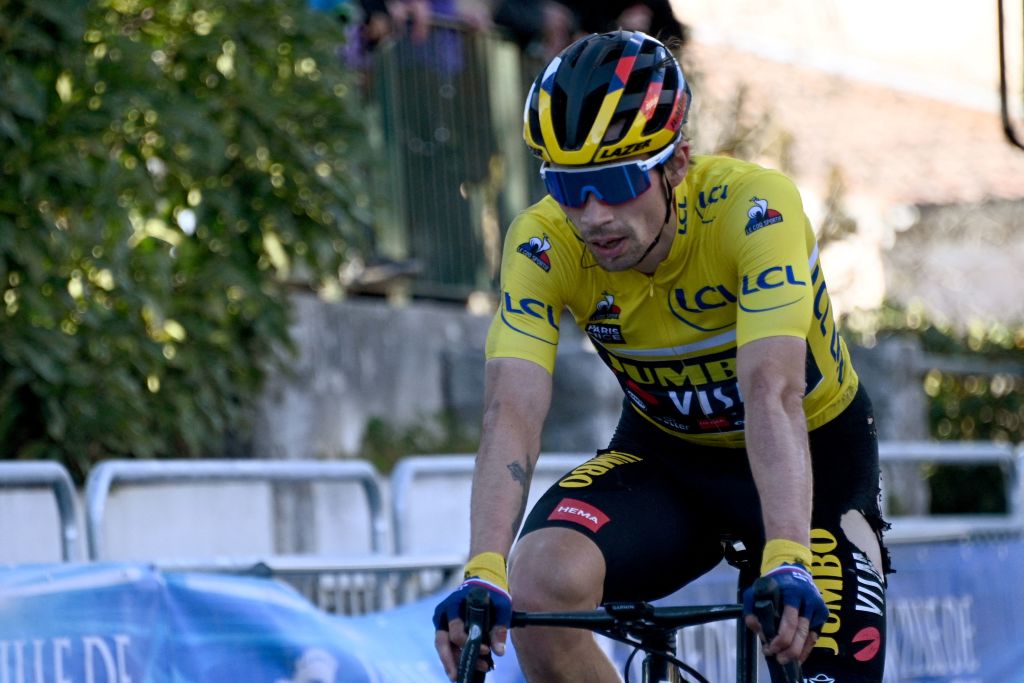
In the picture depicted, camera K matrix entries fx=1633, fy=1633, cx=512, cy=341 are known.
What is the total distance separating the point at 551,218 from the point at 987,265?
2265cm

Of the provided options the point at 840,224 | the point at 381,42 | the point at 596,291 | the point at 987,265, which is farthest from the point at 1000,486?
the point at 987,265

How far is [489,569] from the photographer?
Answer: 10.7 ft

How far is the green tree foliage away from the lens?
643cm

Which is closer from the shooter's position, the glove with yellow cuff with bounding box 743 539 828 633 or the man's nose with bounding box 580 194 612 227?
the glove with yellow cuff with bounding box 743 539 828 633

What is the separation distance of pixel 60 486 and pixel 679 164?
7.99ft

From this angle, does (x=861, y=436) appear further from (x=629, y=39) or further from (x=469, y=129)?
(x=469, y=129)

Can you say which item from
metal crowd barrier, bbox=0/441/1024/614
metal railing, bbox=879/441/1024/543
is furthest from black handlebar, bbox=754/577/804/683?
metal railing, bbox=879/441/1024/543

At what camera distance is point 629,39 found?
142 inches

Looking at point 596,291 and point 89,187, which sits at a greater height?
point 89,187

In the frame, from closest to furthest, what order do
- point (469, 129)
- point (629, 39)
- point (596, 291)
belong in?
point (629, 39) < point (596, 291) < point (469, 129)

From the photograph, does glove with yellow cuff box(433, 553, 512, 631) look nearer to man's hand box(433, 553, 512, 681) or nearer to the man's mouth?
man's hand box(433, 553, 512, 681)

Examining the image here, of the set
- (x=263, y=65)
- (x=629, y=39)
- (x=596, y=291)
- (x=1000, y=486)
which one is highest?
(x=263, y=65)

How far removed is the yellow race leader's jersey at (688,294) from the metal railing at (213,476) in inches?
78.2

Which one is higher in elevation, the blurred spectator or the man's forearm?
the blurred spectator
